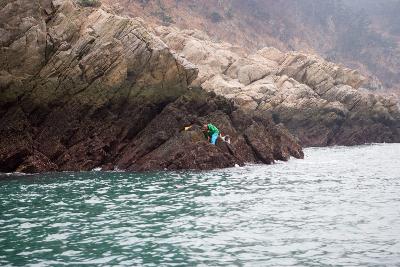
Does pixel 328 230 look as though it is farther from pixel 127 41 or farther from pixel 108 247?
pixel 127 41

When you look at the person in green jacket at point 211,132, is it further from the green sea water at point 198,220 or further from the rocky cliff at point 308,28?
the rocky cliff at point 308,28

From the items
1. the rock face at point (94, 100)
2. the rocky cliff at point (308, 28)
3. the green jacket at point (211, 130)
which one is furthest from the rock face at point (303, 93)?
the rocky cliff at point (308, 28)

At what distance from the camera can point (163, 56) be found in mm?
38375

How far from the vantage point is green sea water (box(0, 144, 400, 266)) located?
13227mm

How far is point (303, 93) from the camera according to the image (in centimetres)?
6806

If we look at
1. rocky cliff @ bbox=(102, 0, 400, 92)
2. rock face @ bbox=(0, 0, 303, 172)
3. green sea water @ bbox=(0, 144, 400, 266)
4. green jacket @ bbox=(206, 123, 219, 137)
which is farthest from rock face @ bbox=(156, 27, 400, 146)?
rocky cliff @ bbox=(102, 0, 400, 92)

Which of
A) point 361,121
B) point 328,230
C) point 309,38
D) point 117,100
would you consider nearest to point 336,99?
point 361,121

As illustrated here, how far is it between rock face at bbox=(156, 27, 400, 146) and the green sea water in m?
36.5

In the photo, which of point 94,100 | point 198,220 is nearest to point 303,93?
point 94,100

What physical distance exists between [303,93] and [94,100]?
3989 centimetres

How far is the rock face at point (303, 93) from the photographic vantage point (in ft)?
217

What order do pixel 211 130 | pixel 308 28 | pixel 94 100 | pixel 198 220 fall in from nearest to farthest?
1. pixel 198 220
2. pixel 94 100
3. pixel 211 130
4. pixel 308 28

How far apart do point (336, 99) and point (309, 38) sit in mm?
93647

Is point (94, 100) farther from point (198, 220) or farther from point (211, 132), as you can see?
point (198, 220)
